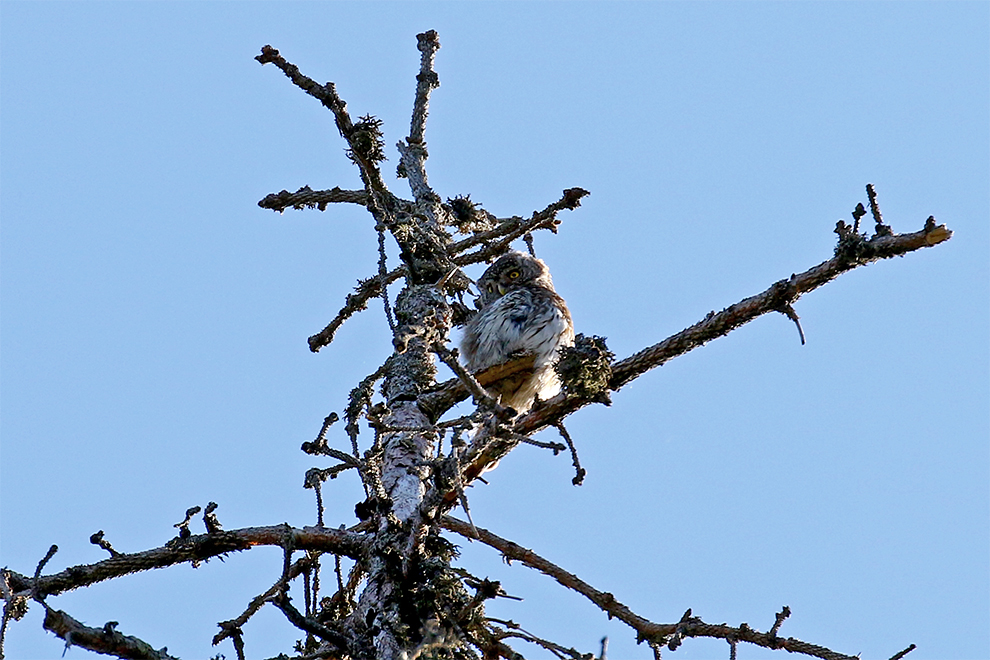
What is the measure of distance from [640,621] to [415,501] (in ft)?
3.47

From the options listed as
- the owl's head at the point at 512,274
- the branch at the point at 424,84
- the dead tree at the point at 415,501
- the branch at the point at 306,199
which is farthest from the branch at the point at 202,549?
the owl's head at the point at 512,274

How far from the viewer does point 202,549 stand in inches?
175

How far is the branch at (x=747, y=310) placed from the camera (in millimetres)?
3973

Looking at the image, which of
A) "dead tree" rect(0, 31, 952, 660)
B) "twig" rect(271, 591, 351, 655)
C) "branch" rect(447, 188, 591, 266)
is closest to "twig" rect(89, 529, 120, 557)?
"dead tree" rect(0, 31, 952, 660)

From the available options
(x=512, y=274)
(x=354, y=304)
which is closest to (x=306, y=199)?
(x=354, y=304)

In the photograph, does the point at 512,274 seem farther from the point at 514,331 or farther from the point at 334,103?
the point at 334,103

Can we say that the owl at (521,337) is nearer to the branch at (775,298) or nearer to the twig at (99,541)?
the branch at (775,298)

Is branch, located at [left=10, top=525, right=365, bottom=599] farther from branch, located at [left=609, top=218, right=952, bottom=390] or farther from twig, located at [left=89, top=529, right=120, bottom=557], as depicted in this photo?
branch, located at [left=609, top=218, right=952, bottom=390]

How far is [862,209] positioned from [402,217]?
2374 millimetres

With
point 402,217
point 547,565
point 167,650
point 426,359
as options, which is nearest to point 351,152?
point 402,217

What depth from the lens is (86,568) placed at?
14.3ft

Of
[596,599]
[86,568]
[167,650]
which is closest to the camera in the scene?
[167,650]

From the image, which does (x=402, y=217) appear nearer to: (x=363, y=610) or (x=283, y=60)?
(x=283, y=60)

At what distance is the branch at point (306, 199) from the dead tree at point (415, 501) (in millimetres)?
518
